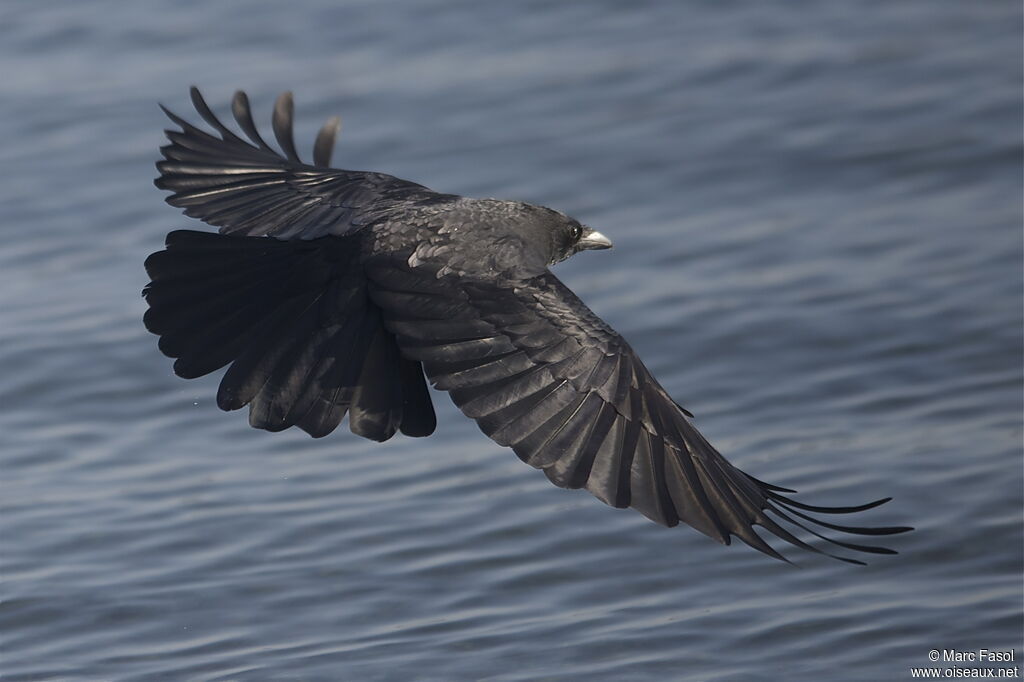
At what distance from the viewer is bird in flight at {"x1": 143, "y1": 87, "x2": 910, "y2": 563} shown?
558 centimetres

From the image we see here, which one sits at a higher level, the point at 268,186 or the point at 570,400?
the point at 268,186

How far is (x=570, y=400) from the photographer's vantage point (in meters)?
5.73

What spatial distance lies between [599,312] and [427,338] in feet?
12.1

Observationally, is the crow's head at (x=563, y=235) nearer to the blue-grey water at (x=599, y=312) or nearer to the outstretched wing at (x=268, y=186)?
the outstretched wing at (x=268, y=186)

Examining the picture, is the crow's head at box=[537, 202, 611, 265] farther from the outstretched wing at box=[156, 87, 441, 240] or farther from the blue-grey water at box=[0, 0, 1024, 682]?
the blue-grey water at box=[0, 0, 1024, 682]

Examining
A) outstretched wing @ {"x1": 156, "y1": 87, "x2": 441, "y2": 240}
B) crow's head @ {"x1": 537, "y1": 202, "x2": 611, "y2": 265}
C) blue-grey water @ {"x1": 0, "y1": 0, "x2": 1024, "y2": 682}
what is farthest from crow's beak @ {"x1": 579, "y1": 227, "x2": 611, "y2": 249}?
blue-grey water @ {"x1": 0, "y1": 0, "x2": 1024, "y2": 682}

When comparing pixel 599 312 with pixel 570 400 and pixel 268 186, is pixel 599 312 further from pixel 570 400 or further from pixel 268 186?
pixel 570 400

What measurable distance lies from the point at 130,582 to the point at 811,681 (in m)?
2.91

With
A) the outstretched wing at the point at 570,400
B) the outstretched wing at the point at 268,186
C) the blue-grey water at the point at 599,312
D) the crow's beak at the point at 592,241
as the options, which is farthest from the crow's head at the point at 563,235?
the blue-grey water at the point at 599,312

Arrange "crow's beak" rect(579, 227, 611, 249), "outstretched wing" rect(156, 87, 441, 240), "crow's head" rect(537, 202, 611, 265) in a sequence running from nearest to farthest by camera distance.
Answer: "outstretched wing" rect(156, 87, 441, 240) → "crow's head" rect(537, 202, 611, 265) → "crow's beak" rect(579, 227, 611, 249)

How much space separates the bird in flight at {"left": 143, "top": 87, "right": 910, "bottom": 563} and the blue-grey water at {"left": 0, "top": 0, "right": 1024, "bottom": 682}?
1.20 meters

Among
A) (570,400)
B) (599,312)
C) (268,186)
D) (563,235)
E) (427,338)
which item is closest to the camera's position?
(570,400)

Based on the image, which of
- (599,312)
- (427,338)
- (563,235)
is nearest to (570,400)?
(427,338)

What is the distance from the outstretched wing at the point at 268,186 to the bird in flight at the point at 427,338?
0.01 m
